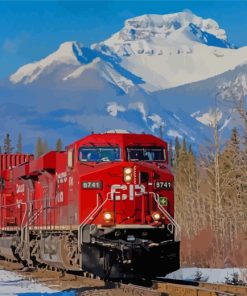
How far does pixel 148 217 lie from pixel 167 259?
1.15 m

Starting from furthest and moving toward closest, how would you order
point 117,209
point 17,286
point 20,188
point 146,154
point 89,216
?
1. point 20,188
2. point 146,154
3. point 117,209
4. point 89,216
5. point 17,286

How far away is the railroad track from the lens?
13469mm

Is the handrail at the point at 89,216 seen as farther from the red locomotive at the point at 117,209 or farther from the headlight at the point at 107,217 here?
the headlight at the point at 107,217

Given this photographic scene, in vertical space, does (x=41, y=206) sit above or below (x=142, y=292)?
above

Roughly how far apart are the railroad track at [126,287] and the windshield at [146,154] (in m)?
3.20

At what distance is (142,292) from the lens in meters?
13.9

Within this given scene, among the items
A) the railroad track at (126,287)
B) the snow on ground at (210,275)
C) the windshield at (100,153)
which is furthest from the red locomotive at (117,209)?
the snow on ground at (210,275)

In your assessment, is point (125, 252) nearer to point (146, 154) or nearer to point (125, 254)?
point (125, 254)

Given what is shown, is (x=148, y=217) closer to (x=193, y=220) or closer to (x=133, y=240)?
(x=133, y=240)

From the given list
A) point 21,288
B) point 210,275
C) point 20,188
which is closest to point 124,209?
point 21,288

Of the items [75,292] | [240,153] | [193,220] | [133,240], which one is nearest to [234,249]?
[240,153]

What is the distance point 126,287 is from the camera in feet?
48.4

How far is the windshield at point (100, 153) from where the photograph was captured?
16.9 m

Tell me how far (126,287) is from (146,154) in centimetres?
391
